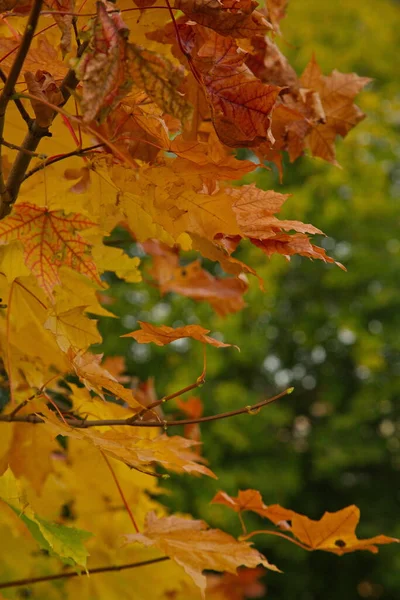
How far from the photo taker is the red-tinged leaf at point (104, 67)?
1.93 ft

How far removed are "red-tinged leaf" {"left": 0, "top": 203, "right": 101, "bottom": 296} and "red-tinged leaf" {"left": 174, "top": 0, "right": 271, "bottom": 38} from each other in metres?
0.26

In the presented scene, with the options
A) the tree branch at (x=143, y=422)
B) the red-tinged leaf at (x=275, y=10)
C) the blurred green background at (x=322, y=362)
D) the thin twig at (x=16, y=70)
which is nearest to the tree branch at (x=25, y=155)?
the thin twig at (x=16, y=70)

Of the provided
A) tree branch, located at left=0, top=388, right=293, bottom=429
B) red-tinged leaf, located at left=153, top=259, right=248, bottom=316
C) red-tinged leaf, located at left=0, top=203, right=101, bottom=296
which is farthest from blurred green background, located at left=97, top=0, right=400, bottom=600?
red-tinged leaf, located at left=0, top=203, right=101, bottom=296

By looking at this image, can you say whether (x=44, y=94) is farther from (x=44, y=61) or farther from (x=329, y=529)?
(x=329, y=529)

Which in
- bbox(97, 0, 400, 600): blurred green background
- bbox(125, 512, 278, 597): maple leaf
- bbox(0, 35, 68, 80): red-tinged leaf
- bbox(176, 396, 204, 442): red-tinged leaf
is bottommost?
bbox(97, 0, 400, 600): blurred green background

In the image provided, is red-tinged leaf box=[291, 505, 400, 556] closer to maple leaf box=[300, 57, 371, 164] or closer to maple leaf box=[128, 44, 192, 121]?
maple leaf box=[300, 57, 371, 164]

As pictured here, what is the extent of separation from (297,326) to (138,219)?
18.5 feet

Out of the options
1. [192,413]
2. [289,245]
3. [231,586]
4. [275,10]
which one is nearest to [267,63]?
[275,10]

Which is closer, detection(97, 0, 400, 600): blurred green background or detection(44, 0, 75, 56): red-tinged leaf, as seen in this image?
detection(44, 0, 75, 56): red-tinged leaf

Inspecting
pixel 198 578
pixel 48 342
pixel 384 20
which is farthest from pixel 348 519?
pixel 384 20

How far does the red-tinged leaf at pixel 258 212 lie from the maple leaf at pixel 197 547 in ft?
1.40

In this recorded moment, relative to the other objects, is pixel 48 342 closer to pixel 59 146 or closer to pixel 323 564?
pixel 59 146

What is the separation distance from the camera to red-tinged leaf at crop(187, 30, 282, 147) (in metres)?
0.74

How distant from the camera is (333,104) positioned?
1.12 metres
